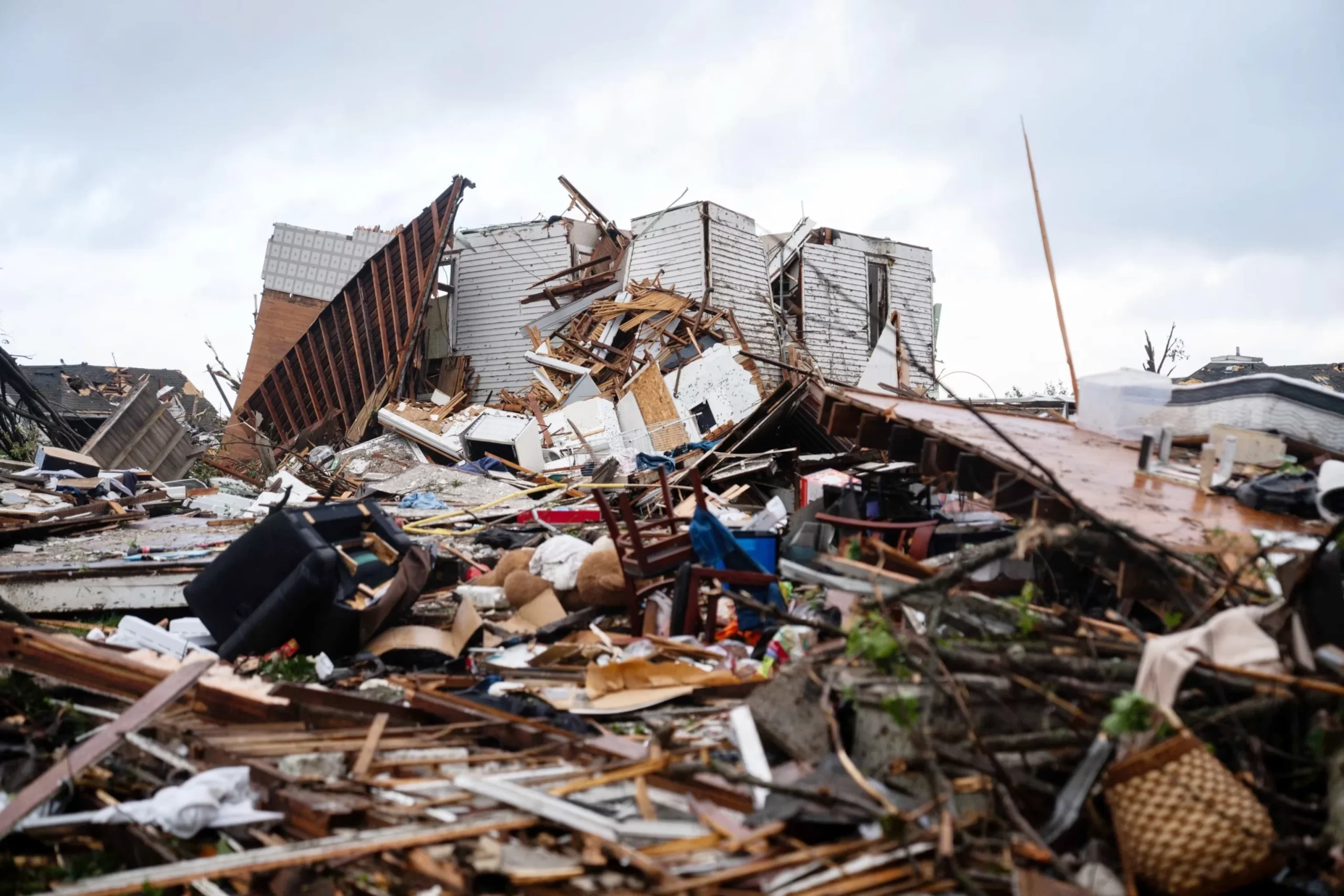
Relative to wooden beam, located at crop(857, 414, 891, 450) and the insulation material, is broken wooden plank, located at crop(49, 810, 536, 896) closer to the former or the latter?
wooden beam, located at crop(857, 414, 891, 450)

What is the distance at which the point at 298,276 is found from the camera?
70.6 ft

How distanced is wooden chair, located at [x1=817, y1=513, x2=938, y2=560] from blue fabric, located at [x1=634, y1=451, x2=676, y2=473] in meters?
A: 5.89

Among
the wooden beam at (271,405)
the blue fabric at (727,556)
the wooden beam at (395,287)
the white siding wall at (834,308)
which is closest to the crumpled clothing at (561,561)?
the blue fabric at (727,556)

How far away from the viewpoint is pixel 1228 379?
643cm

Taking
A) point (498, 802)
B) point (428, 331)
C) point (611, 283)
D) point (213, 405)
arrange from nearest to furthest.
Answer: point (498, 802) < point (611, 283) < point (428, 331) < point (213, 405)

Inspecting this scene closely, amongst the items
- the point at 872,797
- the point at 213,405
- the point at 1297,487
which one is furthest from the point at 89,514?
the point at 213,405

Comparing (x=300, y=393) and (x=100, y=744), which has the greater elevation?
(x=300, y=393)

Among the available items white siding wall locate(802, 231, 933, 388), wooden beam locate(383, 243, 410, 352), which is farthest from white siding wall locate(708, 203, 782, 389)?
wooden beam locate(383, 243, 410, 352)

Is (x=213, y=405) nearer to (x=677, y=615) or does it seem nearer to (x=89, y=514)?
(x=89, y=514)

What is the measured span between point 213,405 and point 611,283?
18.4 metres

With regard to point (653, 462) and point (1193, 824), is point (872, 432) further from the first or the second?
point (653, 462)

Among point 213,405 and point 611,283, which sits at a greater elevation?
point 611,283

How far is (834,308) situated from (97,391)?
24.2m

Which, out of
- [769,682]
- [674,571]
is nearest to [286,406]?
[674,571]
